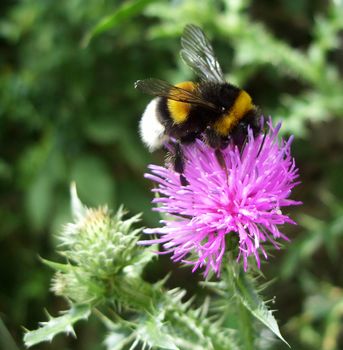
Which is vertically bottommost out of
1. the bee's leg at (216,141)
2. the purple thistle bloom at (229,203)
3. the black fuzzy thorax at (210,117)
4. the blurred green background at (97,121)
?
the blurred green background at (97,121)

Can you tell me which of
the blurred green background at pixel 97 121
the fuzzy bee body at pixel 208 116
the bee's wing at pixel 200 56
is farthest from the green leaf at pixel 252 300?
the blurred green background at pixel 97 121

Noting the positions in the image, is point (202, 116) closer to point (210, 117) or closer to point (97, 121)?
point (210, 117)

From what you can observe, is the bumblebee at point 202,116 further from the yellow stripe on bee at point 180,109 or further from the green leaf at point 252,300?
the green leaf at point 252,300

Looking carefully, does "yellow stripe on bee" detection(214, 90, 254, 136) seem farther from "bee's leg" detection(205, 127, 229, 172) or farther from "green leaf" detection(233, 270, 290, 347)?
"green leaf" detection(233, 270, 290, 347)

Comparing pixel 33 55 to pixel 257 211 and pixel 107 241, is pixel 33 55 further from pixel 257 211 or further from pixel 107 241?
pixel 257 211

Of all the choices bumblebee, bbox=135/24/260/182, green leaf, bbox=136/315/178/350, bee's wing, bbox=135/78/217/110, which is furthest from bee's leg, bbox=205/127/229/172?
green leaf, bbox=136/315/178/350
